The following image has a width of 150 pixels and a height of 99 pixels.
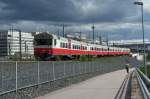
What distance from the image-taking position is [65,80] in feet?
102

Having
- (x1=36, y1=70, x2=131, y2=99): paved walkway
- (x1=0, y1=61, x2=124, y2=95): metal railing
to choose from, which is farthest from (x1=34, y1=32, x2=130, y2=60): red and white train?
(x1=36, y1=70, x2=131, y2=99): paved walkway

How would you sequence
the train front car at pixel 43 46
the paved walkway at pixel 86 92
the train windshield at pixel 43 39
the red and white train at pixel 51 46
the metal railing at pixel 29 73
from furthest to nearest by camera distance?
1. the train windshield at pixel 43 39
2. the red and white train at pixel 51 46
3. the train front car at pixel 43 46
4. the paved walkway at pixel 86 92
5. the metal railing at pixel 29 73

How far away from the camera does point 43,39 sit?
5509 centimetres

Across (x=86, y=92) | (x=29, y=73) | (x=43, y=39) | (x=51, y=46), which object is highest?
(x=43, y=39)

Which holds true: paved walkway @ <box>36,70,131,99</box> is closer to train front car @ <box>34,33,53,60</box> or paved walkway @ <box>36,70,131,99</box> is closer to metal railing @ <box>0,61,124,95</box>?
metal railing @ <box>0,61,124,95</box>

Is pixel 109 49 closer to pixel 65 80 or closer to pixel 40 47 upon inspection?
pixel 40 47

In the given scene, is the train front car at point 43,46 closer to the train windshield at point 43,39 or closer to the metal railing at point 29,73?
the train windshield at point 43,39

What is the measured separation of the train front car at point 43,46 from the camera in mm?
53031

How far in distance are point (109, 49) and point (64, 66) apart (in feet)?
233

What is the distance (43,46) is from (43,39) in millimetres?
1129

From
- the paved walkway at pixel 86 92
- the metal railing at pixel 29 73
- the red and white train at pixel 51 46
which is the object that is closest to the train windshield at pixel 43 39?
the red and white train at pixel 51 46

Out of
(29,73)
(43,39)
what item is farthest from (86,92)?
(43,39)

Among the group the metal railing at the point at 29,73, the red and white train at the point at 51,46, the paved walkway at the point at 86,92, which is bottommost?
the paved walkway at the point at 86,92

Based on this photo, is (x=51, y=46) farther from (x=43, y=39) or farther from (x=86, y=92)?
(x=86, y=92)
